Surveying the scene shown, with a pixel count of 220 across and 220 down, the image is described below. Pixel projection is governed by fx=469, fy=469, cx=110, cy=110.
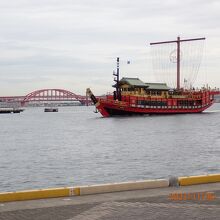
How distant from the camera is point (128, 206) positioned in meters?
13.0

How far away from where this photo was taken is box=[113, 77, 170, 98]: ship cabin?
120831 mm

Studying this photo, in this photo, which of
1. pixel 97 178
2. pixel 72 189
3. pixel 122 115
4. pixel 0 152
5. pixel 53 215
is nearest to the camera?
pixel 53 215

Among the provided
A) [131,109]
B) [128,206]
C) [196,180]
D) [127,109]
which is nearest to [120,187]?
[128,206]

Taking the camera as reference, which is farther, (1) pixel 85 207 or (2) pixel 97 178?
(2) pixel 97 178

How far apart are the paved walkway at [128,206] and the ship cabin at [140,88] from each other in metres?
103

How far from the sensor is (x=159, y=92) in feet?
419

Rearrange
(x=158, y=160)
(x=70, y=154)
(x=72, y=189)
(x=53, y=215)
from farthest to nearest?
(x=70, y=154), (x=158, y=160), (x=72, y=189), (x=53, y=215)

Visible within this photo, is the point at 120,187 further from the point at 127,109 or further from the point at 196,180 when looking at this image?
the point at 127,109

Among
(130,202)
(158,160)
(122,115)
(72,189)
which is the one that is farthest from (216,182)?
(122,115)

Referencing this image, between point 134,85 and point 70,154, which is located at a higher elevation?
point 134,85

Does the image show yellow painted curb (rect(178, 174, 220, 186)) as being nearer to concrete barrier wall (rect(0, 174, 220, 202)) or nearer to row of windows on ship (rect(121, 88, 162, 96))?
concrete barrier wall (rect(0, 174, 220, 202))

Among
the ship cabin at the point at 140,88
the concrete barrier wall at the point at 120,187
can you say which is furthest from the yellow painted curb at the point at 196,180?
the ship cabin at the point at 140,88

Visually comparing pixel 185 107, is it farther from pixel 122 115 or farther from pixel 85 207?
pixel 85 207

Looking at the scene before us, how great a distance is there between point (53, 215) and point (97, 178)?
17869mm
